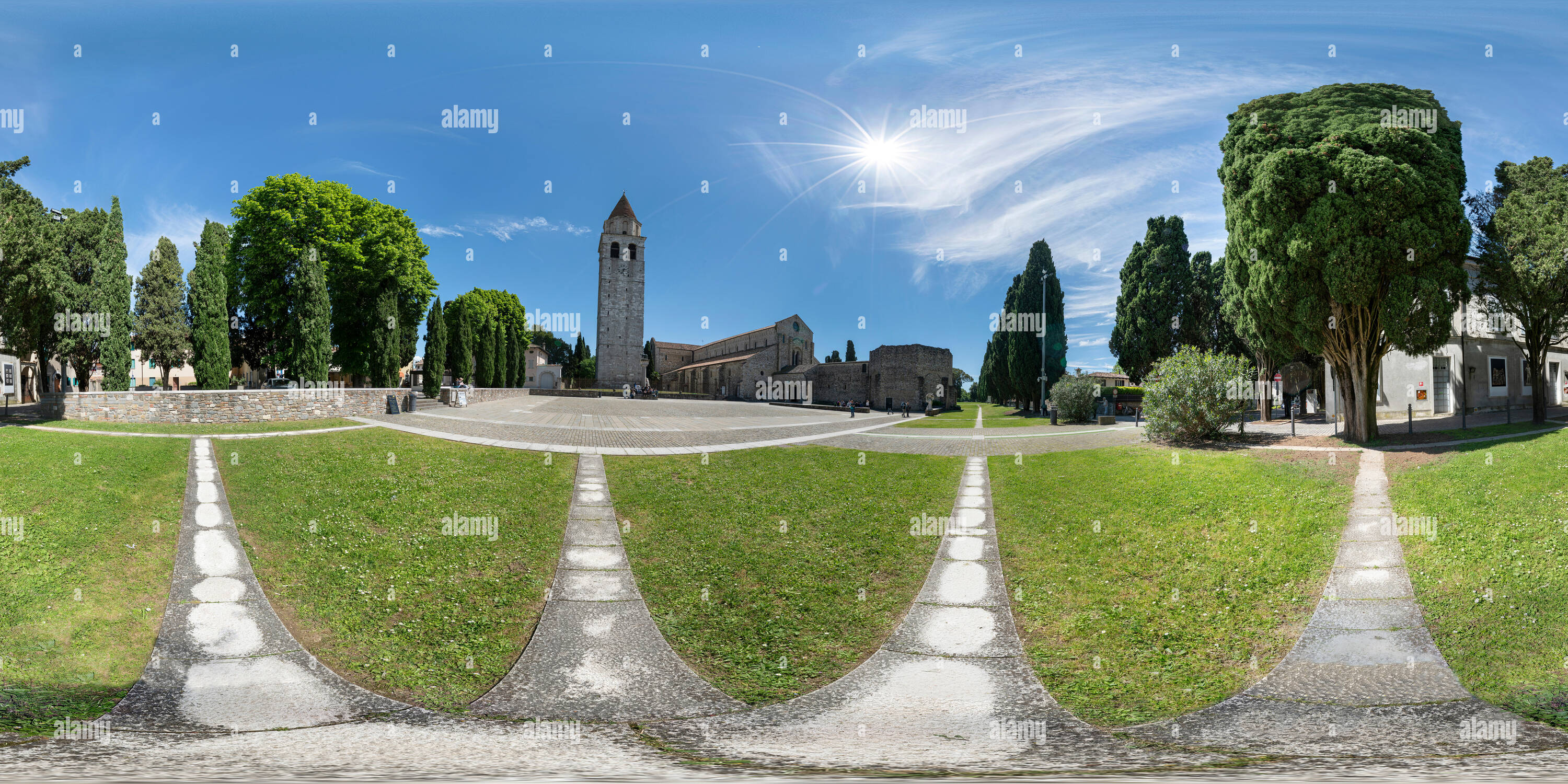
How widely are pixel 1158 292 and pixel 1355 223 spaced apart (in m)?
16.9

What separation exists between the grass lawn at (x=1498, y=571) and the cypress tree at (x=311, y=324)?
1142 inches

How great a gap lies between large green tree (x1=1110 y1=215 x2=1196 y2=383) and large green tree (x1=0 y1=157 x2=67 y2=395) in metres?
39.8

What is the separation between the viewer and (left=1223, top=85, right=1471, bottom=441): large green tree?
1376 cm

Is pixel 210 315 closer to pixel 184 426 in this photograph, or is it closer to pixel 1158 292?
pixel 184 426

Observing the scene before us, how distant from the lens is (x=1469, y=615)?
742 centimetres

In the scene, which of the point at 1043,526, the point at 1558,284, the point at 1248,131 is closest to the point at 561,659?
the point at 1043,526

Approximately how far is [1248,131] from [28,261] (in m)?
33.8

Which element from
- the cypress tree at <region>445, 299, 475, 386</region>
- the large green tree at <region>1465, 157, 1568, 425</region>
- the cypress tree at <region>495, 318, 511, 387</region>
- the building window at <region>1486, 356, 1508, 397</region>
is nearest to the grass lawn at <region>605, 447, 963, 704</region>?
the large green tree at <region>1465, 157, 1568, 425</region>

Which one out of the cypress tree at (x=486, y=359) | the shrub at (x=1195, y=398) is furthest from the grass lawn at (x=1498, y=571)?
the cypress tree at (x=486, y=359)

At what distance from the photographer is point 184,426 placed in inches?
622

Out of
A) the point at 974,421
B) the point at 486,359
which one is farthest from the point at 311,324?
the point at 974,421

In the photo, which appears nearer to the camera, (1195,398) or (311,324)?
(1195,398)

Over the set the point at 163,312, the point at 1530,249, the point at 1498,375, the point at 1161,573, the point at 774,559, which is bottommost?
the point at 1161,573

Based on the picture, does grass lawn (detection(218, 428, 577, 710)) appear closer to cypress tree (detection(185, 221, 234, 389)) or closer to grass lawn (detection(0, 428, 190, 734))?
grass lawn (detection(0, 428, 190, 734))
